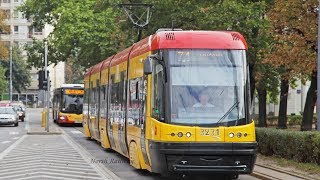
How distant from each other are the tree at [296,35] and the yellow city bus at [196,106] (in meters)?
9.34

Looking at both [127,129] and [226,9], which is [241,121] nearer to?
[127,129]

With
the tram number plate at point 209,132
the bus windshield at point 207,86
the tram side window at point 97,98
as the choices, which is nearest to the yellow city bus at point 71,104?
the tram side window at point 97,98

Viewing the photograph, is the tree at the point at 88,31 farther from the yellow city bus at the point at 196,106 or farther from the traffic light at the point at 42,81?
the yellow city bus at the point at 196,106

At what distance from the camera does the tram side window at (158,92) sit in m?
13.6

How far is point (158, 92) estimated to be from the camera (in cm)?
1386

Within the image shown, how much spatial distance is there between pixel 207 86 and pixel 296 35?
1077 cm

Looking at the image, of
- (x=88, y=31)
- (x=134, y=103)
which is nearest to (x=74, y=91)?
(x=88, y=31)

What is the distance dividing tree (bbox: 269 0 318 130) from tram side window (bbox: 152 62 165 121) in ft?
33.1

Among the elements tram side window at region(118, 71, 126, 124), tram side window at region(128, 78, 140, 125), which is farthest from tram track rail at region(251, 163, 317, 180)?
tram side window at region(118, 71, 126, 124)

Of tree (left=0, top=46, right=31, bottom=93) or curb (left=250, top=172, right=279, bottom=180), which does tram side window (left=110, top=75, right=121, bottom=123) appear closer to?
curb (left=250, top=172, right=279, bottom=180)

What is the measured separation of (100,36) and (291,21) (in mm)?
20301

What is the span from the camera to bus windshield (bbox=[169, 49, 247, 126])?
1337 cm

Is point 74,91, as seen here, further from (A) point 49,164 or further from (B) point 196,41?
(B) point 196,41

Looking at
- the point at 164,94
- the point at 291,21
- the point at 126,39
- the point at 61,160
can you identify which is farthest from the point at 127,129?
the point at 126,39
